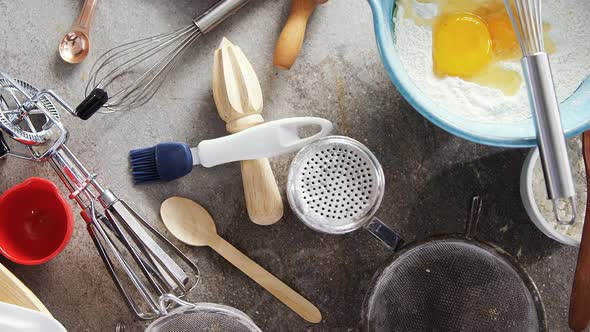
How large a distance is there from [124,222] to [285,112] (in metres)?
0.27

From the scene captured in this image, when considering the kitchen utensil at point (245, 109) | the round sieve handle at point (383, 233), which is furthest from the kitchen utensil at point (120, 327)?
the round sieve handle at point (383, 233)

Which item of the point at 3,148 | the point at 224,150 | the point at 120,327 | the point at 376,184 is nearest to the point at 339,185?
the point at 376,184

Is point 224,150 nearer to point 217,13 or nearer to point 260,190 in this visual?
point 260,190

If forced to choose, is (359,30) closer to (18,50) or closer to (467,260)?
(467,260)

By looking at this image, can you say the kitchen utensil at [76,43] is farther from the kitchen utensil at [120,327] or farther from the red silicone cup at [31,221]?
the kitchen utensil at [120,327]

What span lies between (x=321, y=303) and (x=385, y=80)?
33cm

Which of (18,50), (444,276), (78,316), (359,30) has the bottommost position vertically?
(444,276)

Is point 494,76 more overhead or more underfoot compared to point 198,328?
more overhead

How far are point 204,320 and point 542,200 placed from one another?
498 mm

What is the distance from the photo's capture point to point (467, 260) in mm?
849

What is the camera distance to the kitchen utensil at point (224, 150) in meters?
0.80

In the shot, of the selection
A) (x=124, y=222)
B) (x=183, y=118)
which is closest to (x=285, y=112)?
(x=183, y=118)

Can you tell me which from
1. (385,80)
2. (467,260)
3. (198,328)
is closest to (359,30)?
(385,80)

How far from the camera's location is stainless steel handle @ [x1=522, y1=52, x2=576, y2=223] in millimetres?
621
